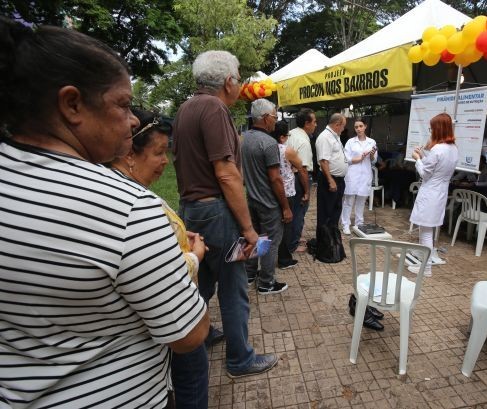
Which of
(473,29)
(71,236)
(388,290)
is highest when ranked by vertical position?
(473,29)

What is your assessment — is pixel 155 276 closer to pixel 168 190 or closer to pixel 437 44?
pixel 437 44

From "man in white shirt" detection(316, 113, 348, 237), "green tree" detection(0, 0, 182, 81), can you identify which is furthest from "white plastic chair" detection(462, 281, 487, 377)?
"green tree" detection(0, 0, 182, 81)

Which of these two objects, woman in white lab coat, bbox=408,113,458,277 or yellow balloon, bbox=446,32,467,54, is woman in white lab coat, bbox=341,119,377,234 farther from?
yellow balloon, bbox=446,32,467,54

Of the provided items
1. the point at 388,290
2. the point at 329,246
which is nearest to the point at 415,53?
the point at 329,246

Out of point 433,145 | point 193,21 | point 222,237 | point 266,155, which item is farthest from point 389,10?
point 222,237

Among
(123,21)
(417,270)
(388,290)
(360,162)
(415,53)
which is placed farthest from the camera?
(123,21)

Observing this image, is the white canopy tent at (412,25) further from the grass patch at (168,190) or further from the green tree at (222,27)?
the green tree at (222,27)

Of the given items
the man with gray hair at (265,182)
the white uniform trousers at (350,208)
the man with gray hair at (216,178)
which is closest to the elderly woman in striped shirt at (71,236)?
the man with gray hair at (216,178)

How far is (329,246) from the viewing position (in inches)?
166

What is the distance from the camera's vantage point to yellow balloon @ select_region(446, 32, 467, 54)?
3717 millimetres

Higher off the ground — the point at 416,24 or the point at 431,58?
the point at 416,24

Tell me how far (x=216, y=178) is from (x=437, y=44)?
3621mm

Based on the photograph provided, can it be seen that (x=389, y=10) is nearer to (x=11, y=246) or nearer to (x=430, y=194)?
(x=430, y=194)

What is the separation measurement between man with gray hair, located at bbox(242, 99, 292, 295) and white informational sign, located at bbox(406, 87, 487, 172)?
2.73 m
